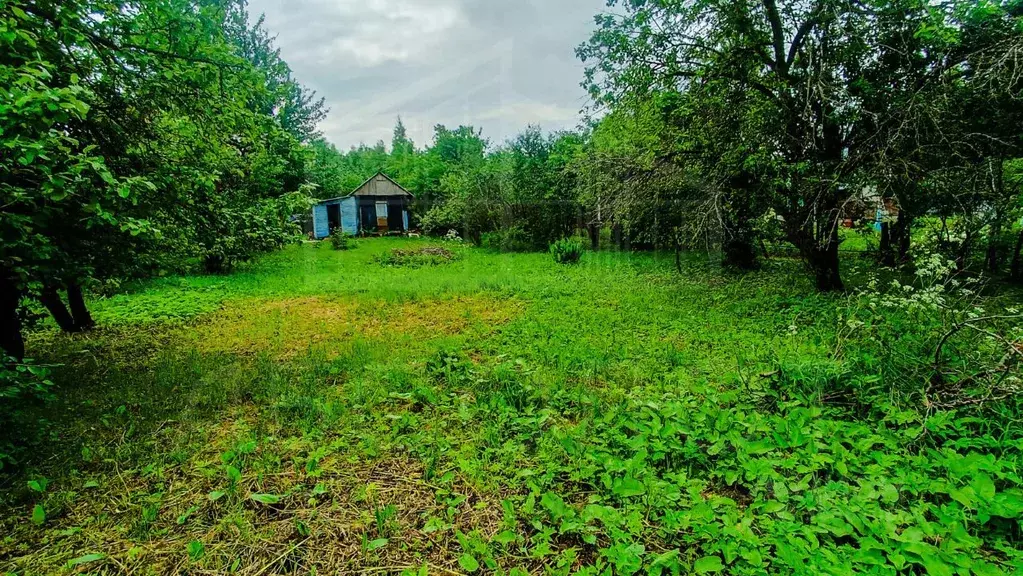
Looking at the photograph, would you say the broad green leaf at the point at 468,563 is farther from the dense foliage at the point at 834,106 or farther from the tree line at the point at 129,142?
the dense foliage at the point at 834,106

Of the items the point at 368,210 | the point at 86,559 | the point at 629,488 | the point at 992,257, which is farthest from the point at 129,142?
the point at 368,210

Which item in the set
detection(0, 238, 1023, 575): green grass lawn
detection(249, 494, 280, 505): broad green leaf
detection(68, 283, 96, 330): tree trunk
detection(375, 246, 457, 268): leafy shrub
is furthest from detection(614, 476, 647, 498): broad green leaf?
detection(375, 246, 457, 268): leafy shrub

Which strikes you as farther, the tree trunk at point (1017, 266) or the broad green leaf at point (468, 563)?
the tree trunk at point (1017, 266)

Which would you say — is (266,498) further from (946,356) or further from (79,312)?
(79,312)

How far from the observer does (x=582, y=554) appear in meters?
1.92

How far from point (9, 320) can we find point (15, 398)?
2.10m

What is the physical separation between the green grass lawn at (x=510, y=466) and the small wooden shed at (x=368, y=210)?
21688mm

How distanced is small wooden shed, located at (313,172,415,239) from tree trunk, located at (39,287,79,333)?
2016 cm

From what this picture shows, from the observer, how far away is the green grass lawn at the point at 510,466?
1.85 m

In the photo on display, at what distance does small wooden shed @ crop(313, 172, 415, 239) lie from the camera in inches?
1006

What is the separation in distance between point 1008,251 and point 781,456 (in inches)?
373

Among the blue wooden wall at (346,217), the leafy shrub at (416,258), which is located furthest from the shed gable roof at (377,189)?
the leafy shrub at (416,258)

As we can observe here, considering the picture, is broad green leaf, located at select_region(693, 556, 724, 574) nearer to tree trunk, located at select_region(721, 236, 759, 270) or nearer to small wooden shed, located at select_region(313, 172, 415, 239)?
tree trunk, located at select_region(721, 236, 759, 270)

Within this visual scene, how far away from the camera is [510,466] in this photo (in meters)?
2.54
